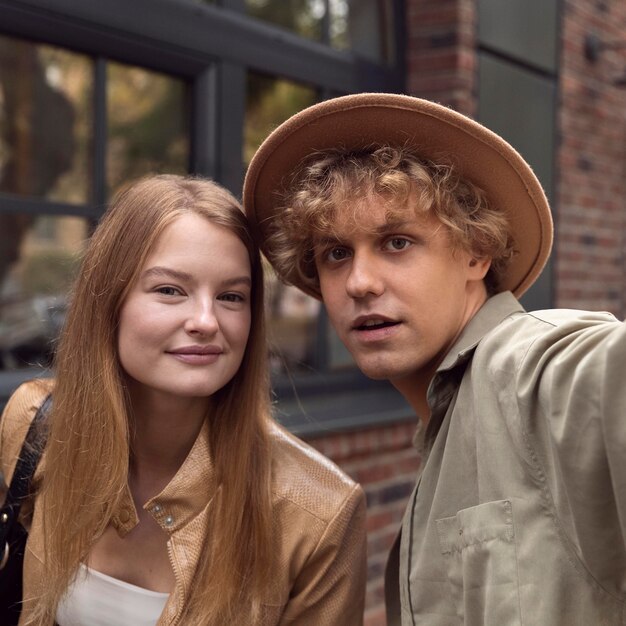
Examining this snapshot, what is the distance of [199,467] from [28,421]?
1.68ft

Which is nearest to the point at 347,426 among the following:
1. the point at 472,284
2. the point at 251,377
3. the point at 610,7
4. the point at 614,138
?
the point at 251,377

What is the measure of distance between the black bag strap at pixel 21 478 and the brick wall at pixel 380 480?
1.78 m

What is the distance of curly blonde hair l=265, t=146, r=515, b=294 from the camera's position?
1877 mm

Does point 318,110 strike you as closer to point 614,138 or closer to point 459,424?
point 459,424

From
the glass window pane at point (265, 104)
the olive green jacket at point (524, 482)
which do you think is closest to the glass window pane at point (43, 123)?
the glass window pane at point (265, 104)

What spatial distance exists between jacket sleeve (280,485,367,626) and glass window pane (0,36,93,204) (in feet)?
6.16

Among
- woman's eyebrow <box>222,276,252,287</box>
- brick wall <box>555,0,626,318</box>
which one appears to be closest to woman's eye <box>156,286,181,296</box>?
woman's eyebrow <box>222,276,252,287</box>

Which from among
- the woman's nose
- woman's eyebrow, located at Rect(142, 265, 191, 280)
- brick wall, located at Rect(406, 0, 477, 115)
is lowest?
the woman's nose

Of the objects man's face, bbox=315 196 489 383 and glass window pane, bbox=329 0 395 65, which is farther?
glass window pane, bbox=329 0 395 65

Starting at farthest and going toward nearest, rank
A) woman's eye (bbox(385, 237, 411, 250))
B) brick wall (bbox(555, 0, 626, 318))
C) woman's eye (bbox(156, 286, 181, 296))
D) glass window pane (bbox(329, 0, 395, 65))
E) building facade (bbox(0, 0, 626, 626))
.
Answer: brick wall (bbox(555, 0, 626, 318)) < glass window pane (bbox(329, 0, 395, 65)) < building facade (bbox(0, 0, 626, 626)) < woman's eye (bbox(156, 286, 181, 296)) < woman's eye (bbox(385, 237, 411, 250))

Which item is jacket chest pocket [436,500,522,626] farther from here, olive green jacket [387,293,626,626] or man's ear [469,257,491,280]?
man's ear [469,257,491,280]

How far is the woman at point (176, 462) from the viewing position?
6.89ft

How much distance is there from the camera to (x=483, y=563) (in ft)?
5.15

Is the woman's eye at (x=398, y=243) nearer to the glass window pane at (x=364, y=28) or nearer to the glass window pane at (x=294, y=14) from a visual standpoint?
the glass window pane at (x=294, y=14)
